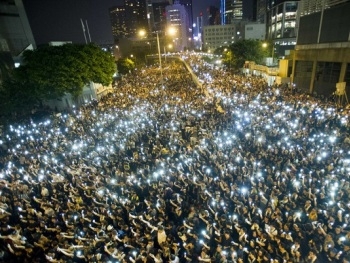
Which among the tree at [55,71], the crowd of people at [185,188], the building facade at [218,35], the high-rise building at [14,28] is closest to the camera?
the crowd of people at [185,188]

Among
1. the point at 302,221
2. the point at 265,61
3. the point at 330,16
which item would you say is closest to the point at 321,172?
the point at 302,221

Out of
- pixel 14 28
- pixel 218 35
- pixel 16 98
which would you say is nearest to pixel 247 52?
pixel 16 98

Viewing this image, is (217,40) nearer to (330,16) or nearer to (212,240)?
(330,16)

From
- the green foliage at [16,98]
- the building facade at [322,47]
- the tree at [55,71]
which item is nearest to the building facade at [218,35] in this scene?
the building facade at [322,47]

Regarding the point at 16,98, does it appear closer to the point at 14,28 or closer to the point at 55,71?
the point at 55,71

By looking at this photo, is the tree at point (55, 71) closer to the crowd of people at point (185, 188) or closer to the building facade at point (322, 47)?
the crowd of people at point (185, 188)

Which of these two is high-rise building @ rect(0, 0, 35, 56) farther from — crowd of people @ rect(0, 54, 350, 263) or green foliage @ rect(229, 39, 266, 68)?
green foliage @ rect(229, 39, 266, 68)
